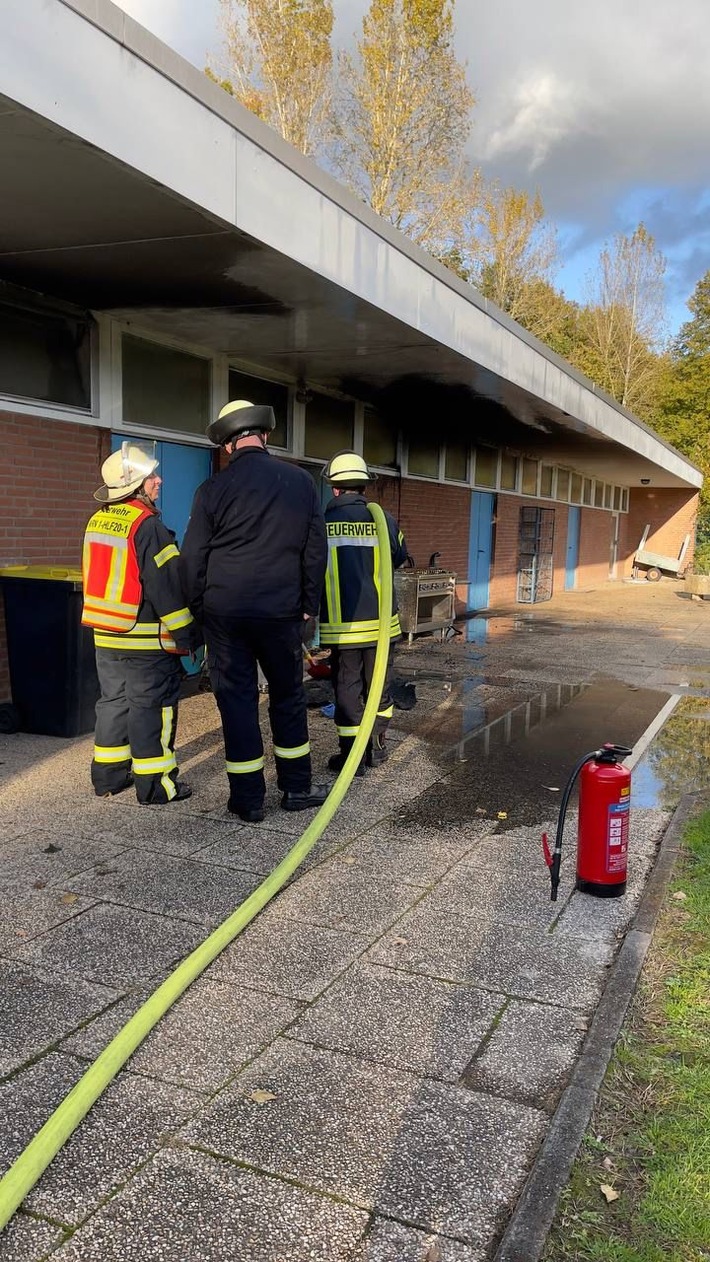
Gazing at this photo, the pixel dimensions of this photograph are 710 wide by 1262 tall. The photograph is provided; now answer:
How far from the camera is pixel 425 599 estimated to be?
12.4 metres

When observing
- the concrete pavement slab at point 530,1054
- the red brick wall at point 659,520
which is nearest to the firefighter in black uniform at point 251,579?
the concrete pavement slab at point 530,1054

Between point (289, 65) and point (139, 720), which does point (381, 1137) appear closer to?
point (139, 720)

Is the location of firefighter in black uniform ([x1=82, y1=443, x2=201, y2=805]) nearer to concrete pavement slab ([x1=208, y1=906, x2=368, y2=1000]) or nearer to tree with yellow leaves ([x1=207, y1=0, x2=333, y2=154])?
concrete pavement slab ([x1=208, y1=906, x2=368, y2=1000])

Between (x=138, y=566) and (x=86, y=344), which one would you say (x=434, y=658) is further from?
(x=138, y=566)

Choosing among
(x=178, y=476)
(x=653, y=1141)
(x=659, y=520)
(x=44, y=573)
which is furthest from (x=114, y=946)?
(x=659, y=520)

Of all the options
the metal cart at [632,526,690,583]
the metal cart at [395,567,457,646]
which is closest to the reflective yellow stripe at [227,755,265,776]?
the metal cart at [395,567,457,646]

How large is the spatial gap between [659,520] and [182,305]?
87.1ft

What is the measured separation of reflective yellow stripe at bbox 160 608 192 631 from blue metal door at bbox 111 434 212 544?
12.1 ft

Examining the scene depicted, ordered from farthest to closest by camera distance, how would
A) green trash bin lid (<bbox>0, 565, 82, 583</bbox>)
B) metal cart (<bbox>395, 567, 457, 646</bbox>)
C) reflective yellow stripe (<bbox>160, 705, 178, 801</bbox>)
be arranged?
metal cart (<bbox>395, 567, 457, 646</bbox>)
green trash bin lid (<bbox>0, 565, 82, 583</bbox>)
reflective yellow stripe (<bbox>160, 705, 178, 801</bbox>)

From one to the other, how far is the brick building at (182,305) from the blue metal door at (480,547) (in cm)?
285

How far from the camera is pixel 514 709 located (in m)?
8.41

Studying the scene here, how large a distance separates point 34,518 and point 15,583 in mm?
781

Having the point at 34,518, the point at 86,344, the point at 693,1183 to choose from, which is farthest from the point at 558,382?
the point at 693,1183

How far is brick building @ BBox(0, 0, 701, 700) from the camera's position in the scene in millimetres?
4184
